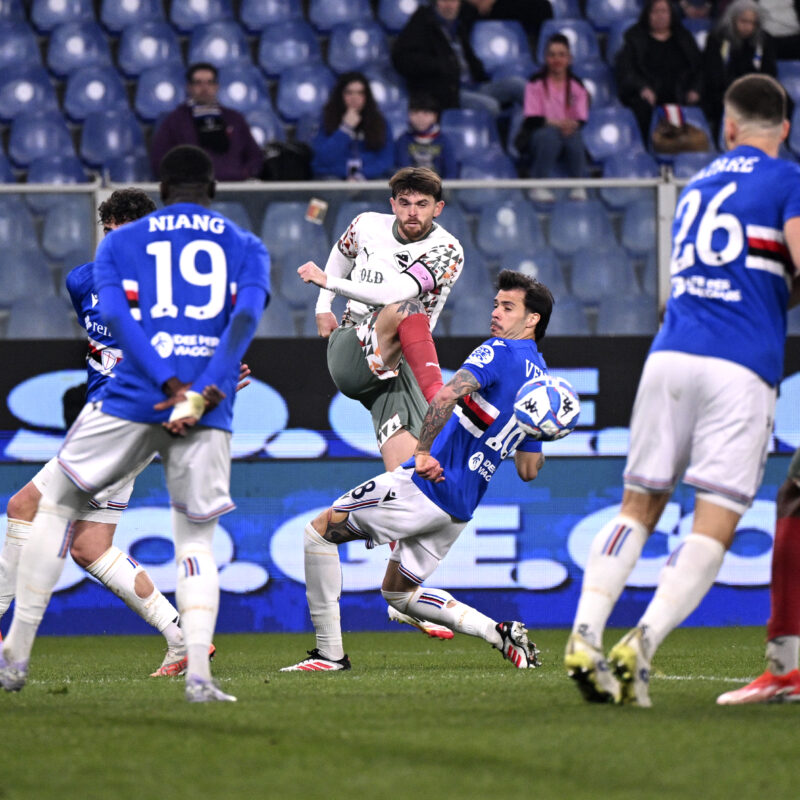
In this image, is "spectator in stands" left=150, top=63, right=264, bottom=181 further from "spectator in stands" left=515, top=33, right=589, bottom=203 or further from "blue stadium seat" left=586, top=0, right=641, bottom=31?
"blue stadium seat" left=586, top=0, right=641, bottom=31

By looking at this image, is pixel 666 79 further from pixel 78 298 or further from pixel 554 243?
pixel 78 298

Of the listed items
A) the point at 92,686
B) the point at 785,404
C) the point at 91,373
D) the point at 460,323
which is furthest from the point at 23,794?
the point at 785,404

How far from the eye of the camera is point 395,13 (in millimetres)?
13984

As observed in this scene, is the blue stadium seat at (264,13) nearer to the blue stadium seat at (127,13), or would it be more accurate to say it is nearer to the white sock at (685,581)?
the blue stadium seat at (127,13)

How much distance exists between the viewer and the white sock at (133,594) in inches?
252

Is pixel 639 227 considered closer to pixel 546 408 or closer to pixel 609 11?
pixel 546 408

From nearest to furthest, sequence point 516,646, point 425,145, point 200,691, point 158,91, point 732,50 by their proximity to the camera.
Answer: point 200,691 → point 516,646 → point 425,145 → point 732,50 → point 158,91

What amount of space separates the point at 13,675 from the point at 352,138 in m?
7.27

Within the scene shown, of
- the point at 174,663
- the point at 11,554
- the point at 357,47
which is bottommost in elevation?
the point at 174,663

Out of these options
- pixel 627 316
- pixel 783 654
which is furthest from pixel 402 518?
pixel 627 316

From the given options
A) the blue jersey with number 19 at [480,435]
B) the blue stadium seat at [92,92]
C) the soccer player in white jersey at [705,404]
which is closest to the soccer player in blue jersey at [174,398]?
the soccer player in white jersey at [705,404]

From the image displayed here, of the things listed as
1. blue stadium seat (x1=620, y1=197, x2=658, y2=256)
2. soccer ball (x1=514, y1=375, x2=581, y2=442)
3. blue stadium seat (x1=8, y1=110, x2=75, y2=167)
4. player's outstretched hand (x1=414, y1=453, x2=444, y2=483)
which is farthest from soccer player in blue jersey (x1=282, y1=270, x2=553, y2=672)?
blue stadium seat (x1=8, y1=110, x2=75, y2=167)

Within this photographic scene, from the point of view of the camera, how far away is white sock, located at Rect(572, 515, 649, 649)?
171 inches

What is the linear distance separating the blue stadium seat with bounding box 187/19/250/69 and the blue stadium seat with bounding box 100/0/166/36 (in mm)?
476
